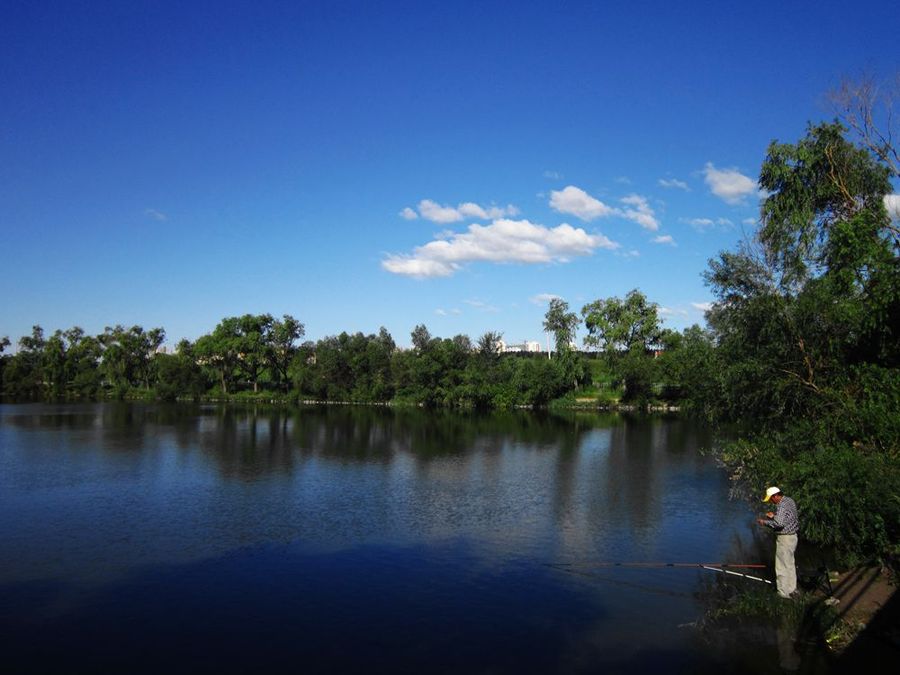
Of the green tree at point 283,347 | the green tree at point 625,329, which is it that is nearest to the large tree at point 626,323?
the green tree at point 625,329

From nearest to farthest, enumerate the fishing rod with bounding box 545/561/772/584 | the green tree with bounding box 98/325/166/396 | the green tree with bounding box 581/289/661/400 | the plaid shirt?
the plaid shirt, the fishing rod with bounding box 545/561/772/584, the green tree with bounding box 581/289/661/400, the green tree with bounding box 98/325/166/396

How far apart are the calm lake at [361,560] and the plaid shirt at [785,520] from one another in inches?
93.9

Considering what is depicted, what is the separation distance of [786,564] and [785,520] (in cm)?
94

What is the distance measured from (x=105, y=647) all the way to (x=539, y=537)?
40.1 ft

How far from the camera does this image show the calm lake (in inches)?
498

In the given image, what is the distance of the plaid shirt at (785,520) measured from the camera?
13469 millimetres

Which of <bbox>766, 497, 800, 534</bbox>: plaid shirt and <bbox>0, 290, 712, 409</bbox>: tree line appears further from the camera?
<bbox>0, 290, 712, 409</bbox>: tree line

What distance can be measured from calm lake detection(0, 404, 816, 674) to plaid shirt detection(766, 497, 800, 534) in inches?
93.9

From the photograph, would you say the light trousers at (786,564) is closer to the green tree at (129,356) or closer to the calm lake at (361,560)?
the calm lake at (361,560)

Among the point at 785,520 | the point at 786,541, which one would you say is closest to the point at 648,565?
the point at 786,541

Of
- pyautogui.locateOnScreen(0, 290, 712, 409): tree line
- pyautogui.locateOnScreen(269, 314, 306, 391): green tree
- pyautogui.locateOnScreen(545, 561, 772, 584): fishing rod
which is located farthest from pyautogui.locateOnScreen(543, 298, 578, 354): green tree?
pyautogui.locateOnScreen(545, 561, 772, 584): fishing rod

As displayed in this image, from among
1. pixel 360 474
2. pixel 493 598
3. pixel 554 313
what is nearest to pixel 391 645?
pixel 493 598

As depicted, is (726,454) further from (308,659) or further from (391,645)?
(308,659)

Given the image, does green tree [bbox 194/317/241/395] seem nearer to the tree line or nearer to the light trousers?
the tree line
